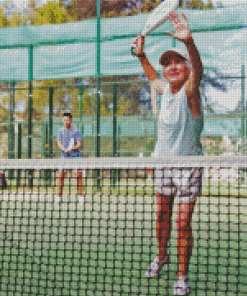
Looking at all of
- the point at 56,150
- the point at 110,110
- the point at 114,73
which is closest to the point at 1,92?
the point at 56,150

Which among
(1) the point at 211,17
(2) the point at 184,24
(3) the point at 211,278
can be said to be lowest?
(3) the point at 211,278

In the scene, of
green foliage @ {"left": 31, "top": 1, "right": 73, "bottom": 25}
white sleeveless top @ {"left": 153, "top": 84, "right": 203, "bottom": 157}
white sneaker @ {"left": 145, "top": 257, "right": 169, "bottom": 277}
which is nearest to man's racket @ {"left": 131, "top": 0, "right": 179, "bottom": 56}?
white sleeveless top @ {"left": 153, "top": 84, "right": 203, "bottom": 157}

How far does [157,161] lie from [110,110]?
6.16 metres

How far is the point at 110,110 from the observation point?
8.48 m

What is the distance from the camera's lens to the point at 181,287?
249cm

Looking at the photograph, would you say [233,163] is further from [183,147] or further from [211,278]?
[211,278]

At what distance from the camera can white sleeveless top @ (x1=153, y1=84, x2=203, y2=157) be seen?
2.71 metres

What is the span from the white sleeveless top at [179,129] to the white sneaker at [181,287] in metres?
0.67

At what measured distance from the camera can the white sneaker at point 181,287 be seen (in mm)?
2473

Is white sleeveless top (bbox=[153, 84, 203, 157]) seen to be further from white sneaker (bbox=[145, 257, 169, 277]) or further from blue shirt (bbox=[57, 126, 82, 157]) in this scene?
blue shirt (bbox=[57, 126, 82, 157])

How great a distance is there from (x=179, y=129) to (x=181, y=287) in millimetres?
842

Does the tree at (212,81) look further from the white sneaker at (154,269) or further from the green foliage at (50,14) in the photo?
the white sneaker at (154,269)

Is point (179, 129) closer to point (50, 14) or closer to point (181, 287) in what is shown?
point (181, 287)

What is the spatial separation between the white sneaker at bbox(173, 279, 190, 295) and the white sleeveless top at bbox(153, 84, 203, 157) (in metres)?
0.67
